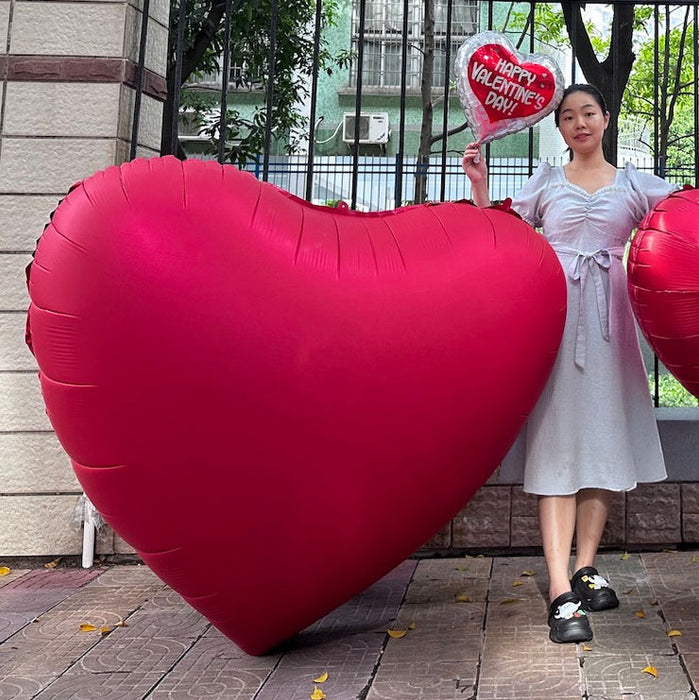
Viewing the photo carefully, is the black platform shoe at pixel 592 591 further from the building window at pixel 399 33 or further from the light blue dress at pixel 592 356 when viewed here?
the building window at pixel 399 33

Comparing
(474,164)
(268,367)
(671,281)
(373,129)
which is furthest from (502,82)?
(373,129)

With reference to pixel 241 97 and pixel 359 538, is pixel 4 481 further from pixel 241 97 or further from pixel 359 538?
pixel 241 97

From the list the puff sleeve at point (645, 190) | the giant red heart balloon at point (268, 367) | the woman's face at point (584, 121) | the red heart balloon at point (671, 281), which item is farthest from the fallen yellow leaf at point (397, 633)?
the woman's face at point (584, 121)

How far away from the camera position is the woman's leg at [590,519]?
2.80 meters

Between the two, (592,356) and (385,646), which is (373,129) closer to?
(592,356)

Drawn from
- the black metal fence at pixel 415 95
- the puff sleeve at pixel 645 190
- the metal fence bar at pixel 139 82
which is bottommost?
the puff sleeve at pixel 645 190

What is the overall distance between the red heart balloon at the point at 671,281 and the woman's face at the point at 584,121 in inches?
17.8

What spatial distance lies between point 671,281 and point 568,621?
1.07m

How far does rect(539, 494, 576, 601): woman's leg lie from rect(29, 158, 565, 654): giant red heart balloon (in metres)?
0.51

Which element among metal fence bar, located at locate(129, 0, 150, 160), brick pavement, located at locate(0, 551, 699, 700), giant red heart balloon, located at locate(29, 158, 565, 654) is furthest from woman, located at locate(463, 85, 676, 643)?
metal fence bar, located at locate(129, 0, 150, 160)

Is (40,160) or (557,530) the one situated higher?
(40,160)

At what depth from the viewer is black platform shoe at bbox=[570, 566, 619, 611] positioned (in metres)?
2.76

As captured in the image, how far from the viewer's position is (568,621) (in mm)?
2500

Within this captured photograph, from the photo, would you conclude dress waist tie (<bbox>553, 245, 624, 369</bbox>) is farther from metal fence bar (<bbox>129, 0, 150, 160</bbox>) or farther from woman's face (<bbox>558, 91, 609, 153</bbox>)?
metal fence bar (<bbox>129, 0, 150, 160</bbox>)
